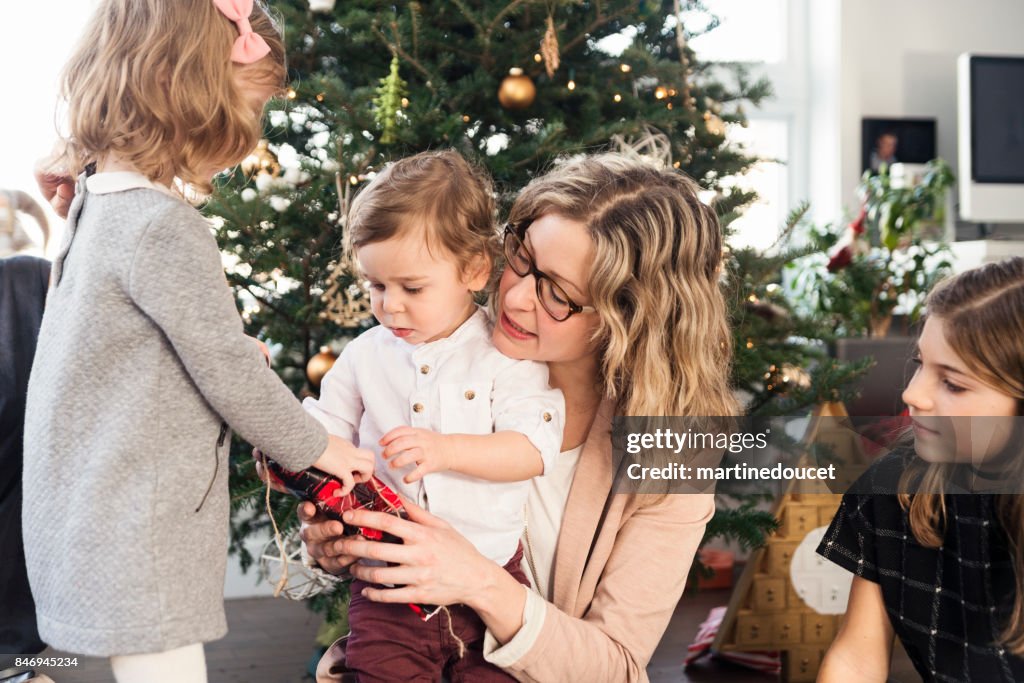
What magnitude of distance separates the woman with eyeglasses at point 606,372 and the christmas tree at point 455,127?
0.56 metres

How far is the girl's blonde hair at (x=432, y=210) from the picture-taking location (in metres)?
1.34

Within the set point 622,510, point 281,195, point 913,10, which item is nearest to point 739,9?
point 913,10

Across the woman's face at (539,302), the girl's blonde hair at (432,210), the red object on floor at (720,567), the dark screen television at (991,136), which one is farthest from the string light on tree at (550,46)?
the dark screen television at (991,136)

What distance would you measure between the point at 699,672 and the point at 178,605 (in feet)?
6.11

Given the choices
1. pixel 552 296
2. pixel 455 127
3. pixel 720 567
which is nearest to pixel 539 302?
pixel 552 296

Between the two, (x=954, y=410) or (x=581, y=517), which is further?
(x=581, y=517)

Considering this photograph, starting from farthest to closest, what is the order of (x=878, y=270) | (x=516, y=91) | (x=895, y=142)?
(x=895, y=142) → (x=878, y=270) → (x=516, y=91)

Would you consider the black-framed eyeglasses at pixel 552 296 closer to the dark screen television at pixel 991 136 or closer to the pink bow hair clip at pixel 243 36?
the pink bow hair clip at pixel 243 36

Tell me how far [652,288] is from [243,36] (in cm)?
59

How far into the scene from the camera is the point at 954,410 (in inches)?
47.8

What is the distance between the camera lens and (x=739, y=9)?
14.5ft

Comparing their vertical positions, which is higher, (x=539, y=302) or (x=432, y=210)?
(x=432, y=210)

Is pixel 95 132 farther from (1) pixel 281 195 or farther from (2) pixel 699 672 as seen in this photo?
(2) pixel 699 672

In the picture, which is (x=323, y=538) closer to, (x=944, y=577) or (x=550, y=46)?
(x=944, y=577)
